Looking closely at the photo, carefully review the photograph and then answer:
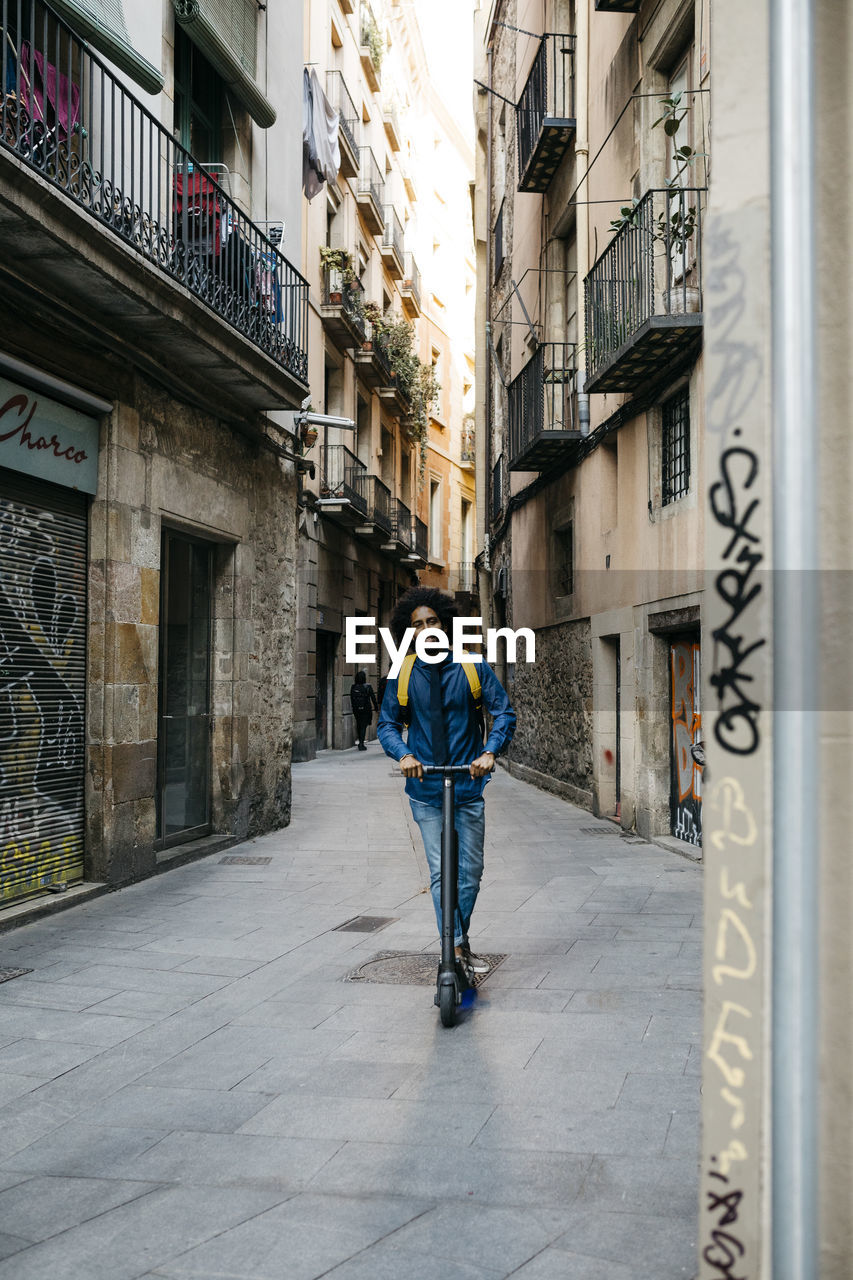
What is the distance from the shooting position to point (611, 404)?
41.7 feet

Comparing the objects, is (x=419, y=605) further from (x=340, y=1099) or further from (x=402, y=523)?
(x=402, y=523)

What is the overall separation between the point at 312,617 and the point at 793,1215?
2138 cm

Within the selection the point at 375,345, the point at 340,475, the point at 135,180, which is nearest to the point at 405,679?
the point at 135,180

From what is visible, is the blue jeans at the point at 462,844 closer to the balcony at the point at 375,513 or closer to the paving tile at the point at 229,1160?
the paving tile at the point at 229,1160

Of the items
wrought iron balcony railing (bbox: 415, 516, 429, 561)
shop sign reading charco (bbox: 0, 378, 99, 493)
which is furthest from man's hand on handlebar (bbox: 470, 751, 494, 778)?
wrought iron balcony railing (bbox: 415, 516, 429, 561)

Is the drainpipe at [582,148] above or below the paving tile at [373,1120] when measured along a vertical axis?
above

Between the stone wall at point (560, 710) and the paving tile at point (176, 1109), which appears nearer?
the paving tile at point (176, 1109)

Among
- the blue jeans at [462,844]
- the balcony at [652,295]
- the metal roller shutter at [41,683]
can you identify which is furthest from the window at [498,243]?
the blue jeans at [462,844]

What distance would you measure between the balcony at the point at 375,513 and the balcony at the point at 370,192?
20.2ft

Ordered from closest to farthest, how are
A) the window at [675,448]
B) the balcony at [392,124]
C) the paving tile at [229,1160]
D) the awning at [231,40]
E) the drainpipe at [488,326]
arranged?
the paving tile at [229,1160] → the awning at [231,40] → the window at [675,448] → the drainpipe at [488,326] → the balcony at [392,124]

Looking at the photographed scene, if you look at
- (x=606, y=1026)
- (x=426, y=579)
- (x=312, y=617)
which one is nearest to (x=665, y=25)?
(x=606, y=1026)

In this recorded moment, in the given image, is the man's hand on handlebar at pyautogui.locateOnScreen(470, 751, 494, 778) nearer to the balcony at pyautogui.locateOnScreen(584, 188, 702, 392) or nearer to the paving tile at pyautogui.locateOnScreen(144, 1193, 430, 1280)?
the paving tile at pyautogui.locateOnScreen(144, 1193, 430, 1280)

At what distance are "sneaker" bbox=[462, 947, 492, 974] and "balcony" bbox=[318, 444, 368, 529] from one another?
18246mm

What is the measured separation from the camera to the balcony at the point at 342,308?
23828mm
